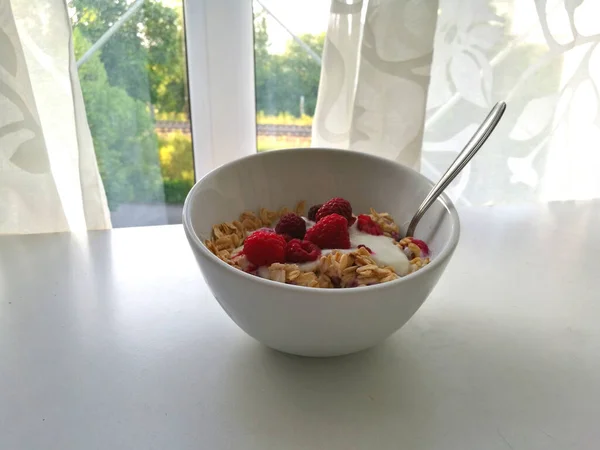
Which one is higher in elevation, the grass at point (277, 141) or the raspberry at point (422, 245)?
the grass at point (277, 141)

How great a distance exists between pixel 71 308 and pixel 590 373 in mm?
538

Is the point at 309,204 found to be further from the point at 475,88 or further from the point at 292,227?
the point at 475,88

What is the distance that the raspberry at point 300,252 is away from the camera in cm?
58

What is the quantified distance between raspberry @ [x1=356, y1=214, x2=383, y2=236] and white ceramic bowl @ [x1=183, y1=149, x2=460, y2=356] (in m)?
0.05

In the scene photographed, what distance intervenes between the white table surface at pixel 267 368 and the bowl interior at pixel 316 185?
11 centimetres

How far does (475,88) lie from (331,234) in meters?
0.47

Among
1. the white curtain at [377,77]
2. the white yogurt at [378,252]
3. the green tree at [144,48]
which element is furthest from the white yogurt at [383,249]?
the green tree at [144,48]

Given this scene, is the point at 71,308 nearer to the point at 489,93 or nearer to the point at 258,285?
the point at 258,285

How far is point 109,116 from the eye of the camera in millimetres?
1026

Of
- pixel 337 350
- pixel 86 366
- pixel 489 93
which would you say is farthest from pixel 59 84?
pixel 489 93

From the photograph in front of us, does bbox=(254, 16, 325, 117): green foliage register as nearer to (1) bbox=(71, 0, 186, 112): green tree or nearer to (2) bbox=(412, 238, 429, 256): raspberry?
(1) bbox=(71, 0, 186, 112): green tree

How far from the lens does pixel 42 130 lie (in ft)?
2.62

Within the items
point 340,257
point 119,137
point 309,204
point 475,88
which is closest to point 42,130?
point 119,137

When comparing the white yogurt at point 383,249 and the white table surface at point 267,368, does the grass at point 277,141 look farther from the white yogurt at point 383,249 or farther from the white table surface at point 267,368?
the white yogurt at point 383,249
